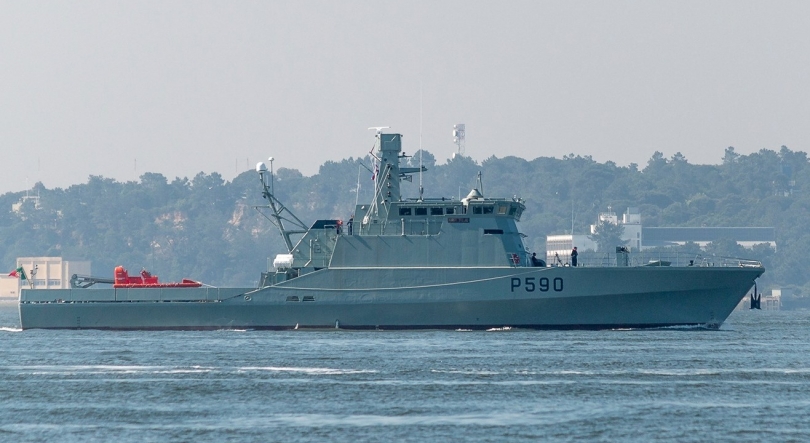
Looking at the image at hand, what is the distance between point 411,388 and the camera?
27.2 metres

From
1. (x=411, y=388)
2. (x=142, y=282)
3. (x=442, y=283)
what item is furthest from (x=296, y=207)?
(x=411, y=388)

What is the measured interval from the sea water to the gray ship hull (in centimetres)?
90

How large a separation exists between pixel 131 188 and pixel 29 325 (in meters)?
152

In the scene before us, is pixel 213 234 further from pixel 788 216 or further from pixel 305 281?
pixel 305 281

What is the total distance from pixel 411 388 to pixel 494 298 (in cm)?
1391

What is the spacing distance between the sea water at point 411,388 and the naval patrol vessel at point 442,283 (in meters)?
1.07

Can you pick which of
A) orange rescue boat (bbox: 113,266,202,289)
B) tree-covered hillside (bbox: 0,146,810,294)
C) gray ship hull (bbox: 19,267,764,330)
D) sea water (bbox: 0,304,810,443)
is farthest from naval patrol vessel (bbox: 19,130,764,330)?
tree-covered hillside (bbox: 0,146,810,294)

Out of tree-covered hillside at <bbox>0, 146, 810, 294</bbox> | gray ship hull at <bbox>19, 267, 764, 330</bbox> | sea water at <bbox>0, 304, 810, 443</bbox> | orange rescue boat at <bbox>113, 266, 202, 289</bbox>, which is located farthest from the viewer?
tree-covered hillside at <bbox>0, 146, 810, 294</bbox>

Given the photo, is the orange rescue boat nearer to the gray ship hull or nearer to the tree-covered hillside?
the gray ship hull

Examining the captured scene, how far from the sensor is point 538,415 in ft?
77.1

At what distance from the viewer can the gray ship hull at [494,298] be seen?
1594 inches

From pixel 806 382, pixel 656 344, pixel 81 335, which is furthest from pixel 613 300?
pixel 81 335

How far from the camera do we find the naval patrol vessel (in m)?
40.6

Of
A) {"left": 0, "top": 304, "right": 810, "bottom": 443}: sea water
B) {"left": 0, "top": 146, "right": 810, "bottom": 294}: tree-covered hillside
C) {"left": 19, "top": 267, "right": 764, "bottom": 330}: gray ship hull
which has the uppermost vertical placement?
{"left": 0, "top": 146, "right": 810, "bottom": 294}: tree-covered hillside
